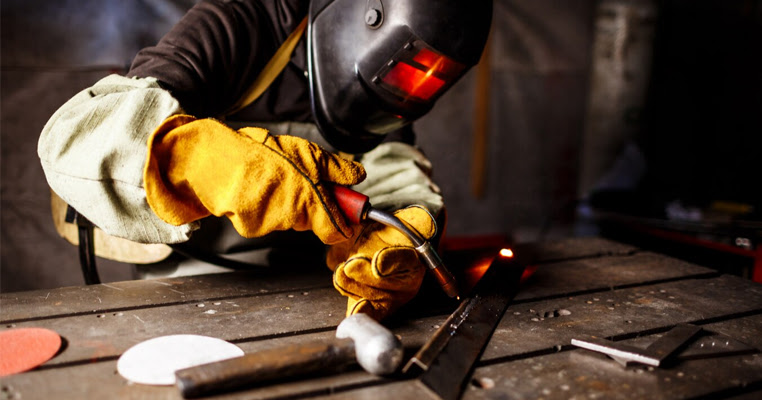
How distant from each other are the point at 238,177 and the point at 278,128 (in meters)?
0.71

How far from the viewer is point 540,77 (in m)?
3.87

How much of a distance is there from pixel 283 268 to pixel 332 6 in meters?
0.74

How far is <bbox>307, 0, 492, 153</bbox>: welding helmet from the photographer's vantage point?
4.19ft

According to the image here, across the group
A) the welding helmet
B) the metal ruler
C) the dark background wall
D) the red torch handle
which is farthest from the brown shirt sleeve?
the dark background wall

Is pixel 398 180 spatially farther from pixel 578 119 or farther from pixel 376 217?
pixel 578 119

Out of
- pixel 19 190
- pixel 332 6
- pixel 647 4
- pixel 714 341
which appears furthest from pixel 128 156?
pixel 647 4

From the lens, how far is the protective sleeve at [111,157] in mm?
1056

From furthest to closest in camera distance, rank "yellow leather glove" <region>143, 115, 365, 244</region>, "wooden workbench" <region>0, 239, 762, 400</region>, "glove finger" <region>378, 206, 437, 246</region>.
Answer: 1. "glove finger" <region>378, 206, 437, 246</region>
2. "yellow leather glove" <region>143, 115, 365, 244</region>
3. "wooden workbench" <region>0, 239, 762, 400</region>

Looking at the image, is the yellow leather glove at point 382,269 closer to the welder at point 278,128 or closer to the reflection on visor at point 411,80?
the welder at point 278,128

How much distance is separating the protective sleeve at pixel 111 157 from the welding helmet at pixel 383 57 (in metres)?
0.48

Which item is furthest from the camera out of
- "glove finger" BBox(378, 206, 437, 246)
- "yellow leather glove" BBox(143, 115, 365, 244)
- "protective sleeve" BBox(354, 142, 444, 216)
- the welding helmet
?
"protective sleeve" BBox(354, 142, 444, 216)

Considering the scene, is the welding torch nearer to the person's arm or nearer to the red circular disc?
the person's arm

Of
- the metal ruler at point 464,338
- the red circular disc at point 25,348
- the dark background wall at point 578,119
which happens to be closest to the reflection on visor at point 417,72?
the metal ruler at point 464,338

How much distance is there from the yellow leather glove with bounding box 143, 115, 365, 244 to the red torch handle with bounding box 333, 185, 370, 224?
19 millimetres
